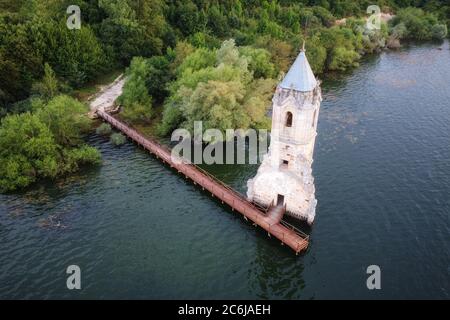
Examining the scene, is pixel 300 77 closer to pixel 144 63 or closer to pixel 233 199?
pixel 233 199

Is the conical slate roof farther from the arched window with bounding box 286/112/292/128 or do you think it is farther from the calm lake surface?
the calm lake surface

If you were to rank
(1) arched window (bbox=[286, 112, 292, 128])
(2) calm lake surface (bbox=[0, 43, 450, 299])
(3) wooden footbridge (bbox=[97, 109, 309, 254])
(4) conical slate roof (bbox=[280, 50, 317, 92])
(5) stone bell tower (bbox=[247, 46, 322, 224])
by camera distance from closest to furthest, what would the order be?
(2) calm lake surface (bbox=[0, 43, 450, 299]), (4) conical slate roof (bbox=[280, 50, 317, 92]), (5) stone bell tower (bbox=[247, 46, 322, 224]), (1) arched window (bbox=[286, 112, 292, 128]), (3) wooden footbridge (bbox=[97, 109, 309, 254])

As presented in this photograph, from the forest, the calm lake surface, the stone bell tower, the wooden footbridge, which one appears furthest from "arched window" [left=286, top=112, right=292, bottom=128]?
the forest

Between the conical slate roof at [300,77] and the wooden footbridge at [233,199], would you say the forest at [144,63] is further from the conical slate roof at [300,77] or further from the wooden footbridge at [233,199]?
the conical slate roof at [300,77]

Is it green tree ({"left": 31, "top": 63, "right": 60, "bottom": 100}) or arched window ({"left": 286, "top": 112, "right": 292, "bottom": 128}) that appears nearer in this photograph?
arched window ({"left": 286, "top": 112, "right": 292, "bottom": 128})

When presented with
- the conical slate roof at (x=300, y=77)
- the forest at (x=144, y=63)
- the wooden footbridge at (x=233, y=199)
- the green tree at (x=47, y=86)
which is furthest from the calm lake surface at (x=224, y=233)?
the conical slate roof at (x=300, y=77)

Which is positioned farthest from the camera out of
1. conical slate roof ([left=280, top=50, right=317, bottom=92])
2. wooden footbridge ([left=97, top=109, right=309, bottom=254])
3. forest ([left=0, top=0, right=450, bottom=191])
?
forest ([left=0, top=0, right=450, bottom=191])

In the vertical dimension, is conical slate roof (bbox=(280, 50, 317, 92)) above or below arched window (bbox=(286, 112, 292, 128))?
above
